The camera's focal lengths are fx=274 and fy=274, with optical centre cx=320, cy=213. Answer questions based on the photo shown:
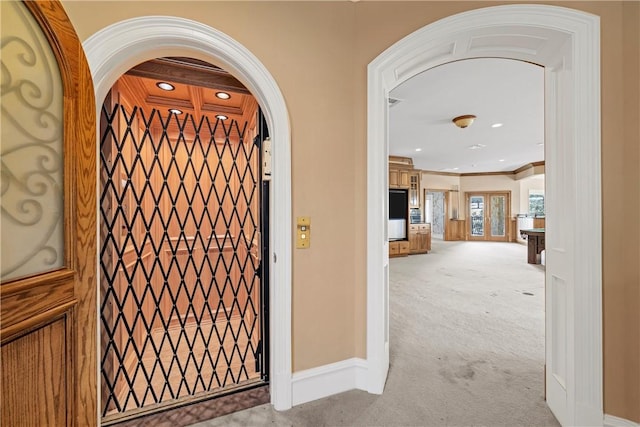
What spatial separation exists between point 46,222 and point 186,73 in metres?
1.61

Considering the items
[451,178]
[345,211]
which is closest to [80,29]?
[345,211]

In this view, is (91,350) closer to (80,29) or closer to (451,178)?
(80,29)

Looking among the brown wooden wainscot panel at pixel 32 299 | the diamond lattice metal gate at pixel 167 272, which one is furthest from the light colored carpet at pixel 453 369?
the brown wooden wainscot panel at pixel 32 299

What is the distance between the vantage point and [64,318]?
0.76 m

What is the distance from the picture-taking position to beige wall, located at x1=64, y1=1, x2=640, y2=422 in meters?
1.35

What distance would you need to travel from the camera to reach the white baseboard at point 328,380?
165 cm

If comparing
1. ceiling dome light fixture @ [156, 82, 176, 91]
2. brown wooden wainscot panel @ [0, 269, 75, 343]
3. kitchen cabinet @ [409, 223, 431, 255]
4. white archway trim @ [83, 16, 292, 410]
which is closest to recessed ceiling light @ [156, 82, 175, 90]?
ceiling dome light fixture @ [156, 82, 176, 91]

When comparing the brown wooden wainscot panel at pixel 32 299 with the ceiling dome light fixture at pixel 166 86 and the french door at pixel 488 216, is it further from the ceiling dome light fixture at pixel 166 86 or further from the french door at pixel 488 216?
the french door at pixel 488 216

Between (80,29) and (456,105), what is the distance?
4054mm

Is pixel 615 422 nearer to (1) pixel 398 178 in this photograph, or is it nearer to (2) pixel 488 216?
(1) pixel 398 178

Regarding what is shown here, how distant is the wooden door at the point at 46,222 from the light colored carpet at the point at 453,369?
42.5 inches

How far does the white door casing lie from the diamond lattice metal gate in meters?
0.86

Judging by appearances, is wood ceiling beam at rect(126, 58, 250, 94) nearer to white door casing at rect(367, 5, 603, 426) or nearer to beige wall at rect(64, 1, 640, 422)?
beige wall at rect(64, 1, 640, 422)

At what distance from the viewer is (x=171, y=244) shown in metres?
2.10
